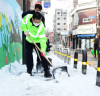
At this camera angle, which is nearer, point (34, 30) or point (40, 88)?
point (40, 88)

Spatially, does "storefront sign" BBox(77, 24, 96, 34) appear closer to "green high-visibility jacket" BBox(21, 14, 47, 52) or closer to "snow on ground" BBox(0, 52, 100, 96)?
"green high-visibility jacket" BBox(21, 14, 47, 52)

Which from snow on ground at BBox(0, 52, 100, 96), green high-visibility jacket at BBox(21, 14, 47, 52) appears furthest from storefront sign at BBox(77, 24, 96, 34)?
snow on ground at BBox(0, 52, 100, 96)

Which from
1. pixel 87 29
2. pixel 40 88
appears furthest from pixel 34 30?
pixel 87 29

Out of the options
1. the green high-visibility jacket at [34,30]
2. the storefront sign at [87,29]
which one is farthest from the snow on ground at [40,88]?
the storefront sign at [87,29]

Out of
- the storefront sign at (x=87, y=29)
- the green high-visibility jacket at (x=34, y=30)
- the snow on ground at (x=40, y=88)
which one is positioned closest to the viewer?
the snow on ground at (x=40, y=88)

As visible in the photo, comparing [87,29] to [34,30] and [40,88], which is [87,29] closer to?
[34,30]

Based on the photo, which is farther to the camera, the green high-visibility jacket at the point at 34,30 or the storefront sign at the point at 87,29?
the storefront sign at the point at 87,29

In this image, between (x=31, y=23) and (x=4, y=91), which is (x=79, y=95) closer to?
(x=4, y=91)

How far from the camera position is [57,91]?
265cm

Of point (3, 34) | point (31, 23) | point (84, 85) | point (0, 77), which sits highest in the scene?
point (31, 23)

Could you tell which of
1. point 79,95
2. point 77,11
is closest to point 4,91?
point 79,95

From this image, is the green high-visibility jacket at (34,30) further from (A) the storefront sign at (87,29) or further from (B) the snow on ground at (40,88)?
(A) the storefront sign at (87,29)

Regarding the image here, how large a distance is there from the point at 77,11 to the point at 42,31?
25894 mm

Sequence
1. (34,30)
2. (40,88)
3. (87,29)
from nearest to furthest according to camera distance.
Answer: (40,88), (34,30), (87,29)
